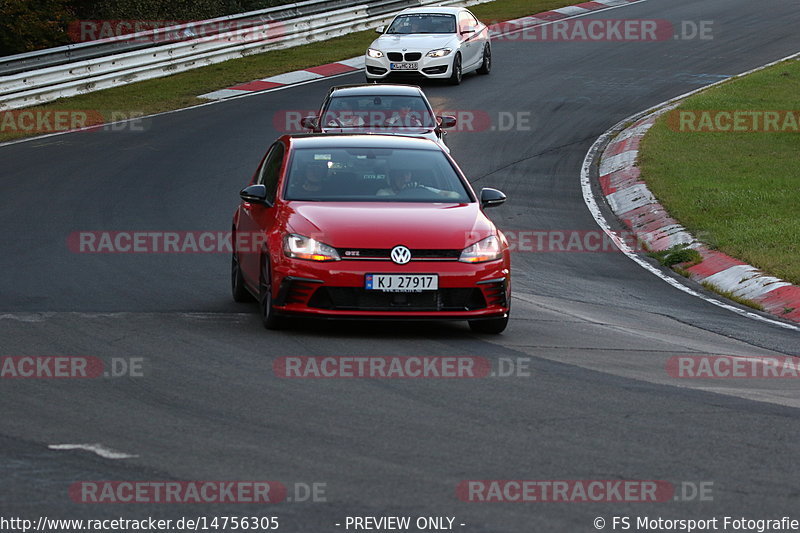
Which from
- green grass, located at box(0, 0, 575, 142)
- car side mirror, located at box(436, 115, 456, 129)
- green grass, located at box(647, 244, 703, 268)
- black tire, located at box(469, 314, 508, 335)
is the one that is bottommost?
green grass, located at box(0, 0, 575, 142)

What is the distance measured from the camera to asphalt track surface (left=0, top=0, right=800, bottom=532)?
6043mm

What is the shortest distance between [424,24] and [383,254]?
2077 centimetres

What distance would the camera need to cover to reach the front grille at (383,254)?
9.55 m

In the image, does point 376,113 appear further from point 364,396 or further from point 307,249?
point 364,396

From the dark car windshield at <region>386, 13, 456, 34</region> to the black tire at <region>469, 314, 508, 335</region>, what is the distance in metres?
20.0

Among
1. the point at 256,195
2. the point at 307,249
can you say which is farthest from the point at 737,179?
the point at 307,249

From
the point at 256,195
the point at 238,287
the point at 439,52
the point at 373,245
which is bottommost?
the point at 439,52

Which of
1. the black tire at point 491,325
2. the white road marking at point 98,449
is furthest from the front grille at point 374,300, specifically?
the white road marking at point 98,449

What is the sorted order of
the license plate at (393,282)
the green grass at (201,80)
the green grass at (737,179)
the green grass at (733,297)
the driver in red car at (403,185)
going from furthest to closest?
1. the green grass at (201,80)
2. the green grass at (737,179)
3. the green grass at (733,297)
4. the driver in red car at (403,185)
5. the license plate at (393,282)

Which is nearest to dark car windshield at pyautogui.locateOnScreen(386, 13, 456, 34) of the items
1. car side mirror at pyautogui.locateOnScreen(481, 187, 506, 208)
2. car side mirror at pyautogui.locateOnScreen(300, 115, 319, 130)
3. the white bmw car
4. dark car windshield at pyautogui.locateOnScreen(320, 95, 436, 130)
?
the white bmw car

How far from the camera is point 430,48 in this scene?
93.2ft

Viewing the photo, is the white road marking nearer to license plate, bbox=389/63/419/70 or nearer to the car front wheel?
the car front wheel

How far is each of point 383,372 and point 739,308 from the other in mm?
5313

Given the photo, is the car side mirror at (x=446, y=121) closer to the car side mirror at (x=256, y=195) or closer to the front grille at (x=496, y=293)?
the car side mirror at (x=256, y=195)
